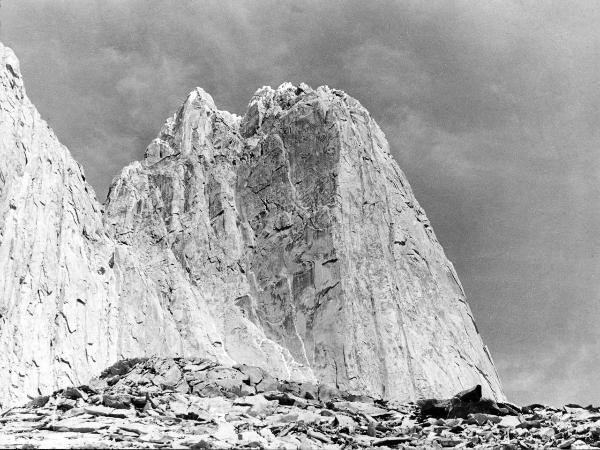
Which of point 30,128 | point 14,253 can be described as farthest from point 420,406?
point 30,128

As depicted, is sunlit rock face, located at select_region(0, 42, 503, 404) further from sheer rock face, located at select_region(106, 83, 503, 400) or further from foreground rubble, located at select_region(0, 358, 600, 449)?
foreground rubble, located at select_region(0, 358, 600, 449)

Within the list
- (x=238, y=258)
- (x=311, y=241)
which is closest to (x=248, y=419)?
(x=311, y=241)

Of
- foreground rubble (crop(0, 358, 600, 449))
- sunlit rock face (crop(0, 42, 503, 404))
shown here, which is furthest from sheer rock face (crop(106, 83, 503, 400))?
foreground rubble (crop(0, 358, 600, 449))

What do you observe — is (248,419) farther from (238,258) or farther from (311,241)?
(238,258)

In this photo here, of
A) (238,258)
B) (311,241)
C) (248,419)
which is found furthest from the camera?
(238,258)

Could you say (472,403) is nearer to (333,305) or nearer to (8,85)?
(333,305)

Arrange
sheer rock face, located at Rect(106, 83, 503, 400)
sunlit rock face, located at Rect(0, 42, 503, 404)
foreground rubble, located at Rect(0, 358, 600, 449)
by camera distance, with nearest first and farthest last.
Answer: foreground rubble, located at Rect(0, 358, 600, 449), sunlit rock face, located at Rect(0, 42, 503, 404), sheer rock face, located at Rect(106, 83, 503, 400)

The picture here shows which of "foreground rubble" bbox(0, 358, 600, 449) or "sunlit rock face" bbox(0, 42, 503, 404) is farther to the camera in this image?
"sunlit rock face" bbox(0, 42, 503, 404)
